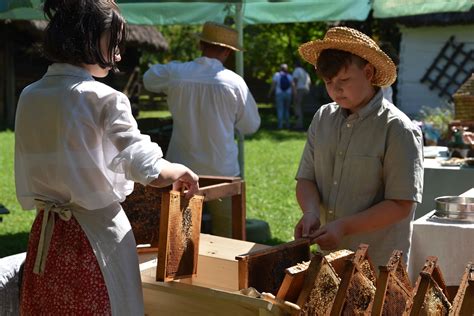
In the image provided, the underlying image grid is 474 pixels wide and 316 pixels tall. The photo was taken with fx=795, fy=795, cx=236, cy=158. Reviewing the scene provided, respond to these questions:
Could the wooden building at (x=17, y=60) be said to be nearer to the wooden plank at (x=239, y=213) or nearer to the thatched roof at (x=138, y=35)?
the thatched roof at (x=138, y=35)

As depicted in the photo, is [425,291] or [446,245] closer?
[425,291]

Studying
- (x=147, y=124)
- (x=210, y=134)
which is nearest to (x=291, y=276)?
(x=210, y=134)

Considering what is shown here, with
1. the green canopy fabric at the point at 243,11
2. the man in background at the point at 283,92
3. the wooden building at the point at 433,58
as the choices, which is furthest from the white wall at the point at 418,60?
the green canopy fabric at the point at 243,11

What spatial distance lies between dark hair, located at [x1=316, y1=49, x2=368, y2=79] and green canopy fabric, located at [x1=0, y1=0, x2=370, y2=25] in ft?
11.1

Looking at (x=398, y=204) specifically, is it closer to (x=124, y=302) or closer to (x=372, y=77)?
(x=372, y=77)

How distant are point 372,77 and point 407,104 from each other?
1800 cm

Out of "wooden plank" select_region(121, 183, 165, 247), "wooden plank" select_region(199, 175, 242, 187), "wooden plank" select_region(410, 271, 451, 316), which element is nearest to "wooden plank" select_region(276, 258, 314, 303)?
"wooden plank" select_region(410, 271, 451, 316)

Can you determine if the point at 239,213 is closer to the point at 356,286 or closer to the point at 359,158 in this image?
the point at 359,158

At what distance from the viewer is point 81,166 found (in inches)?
96.6

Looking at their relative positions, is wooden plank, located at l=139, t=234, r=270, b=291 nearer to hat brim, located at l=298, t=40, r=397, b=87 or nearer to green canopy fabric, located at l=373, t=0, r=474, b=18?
hat brim, located at l=298, t=40, r=397, b=87

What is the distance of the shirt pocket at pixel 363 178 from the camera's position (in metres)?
3.03

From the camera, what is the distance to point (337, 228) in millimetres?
2863

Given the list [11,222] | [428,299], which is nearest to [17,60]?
[11,222]

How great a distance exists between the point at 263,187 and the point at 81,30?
8.45 meters
